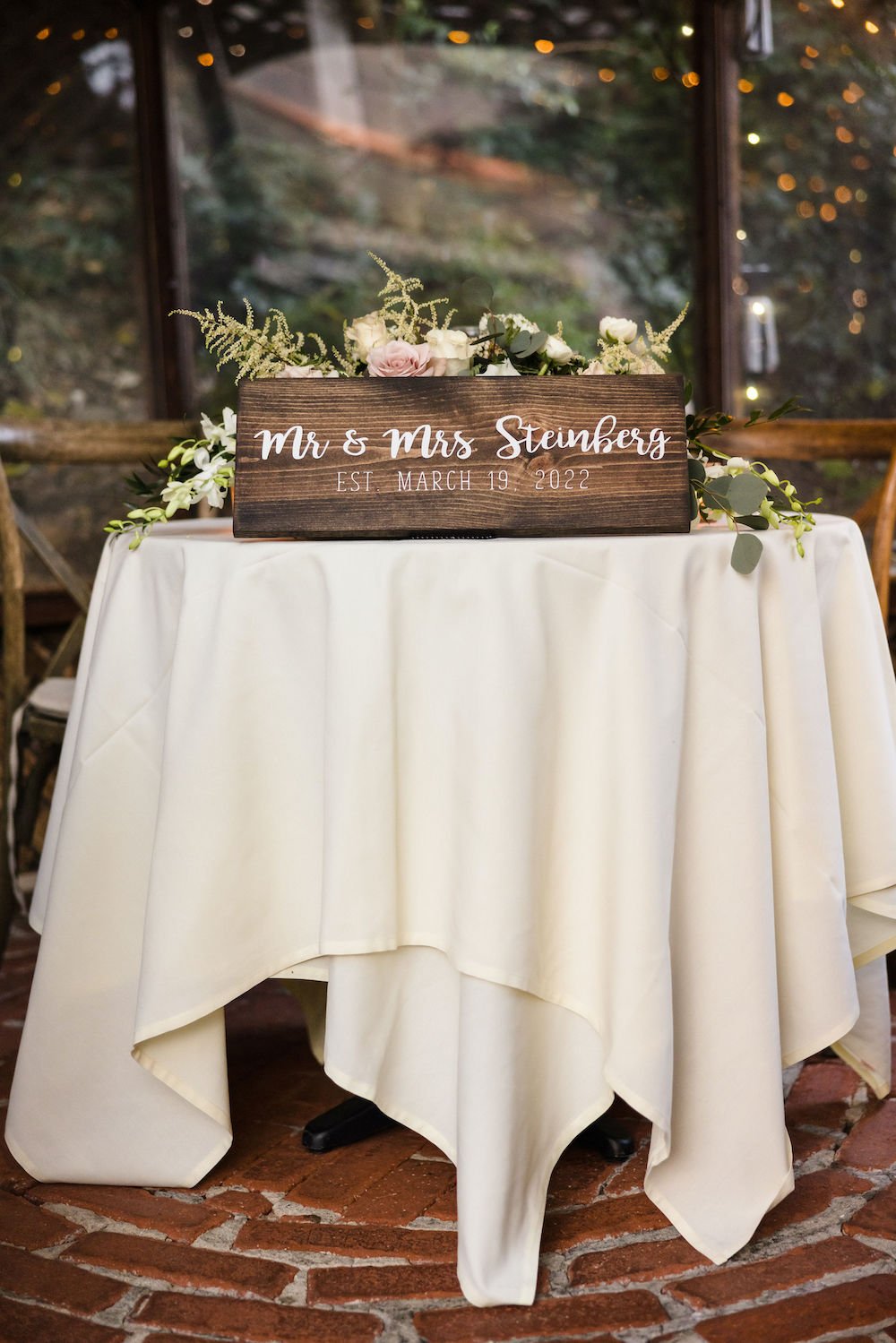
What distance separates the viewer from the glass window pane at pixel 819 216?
4844 millimetres

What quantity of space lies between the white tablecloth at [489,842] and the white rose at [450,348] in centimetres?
38

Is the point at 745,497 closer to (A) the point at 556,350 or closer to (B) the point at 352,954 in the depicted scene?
(A) the point at 556,350

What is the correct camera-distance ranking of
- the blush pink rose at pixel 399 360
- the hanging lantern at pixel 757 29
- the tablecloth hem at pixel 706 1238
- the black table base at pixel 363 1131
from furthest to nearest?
the hanging lantern at pixel 757 29 → the black table base at pixel 363 1131 → the blush pink rose at pixel 399 360 → the tablecloth hem at pixel 706 1238

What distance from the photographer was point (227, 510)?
15.8 ft

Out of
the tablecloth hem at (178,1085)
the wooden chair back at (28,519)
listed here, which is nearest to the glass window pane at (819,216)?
the wooden chair back at (28,519)

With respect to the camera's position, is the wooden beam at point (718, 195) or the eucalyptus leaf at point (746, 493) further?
the wooden beam at point (718, 195)

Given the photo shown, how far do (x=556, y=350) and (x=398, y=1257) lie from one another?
4.30 ft

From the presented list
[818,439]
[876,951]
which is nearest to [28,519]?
[818,439]

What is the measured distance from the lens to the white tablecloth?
1627mm

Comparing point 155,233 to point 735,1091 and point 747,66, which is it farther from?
point 735,1091

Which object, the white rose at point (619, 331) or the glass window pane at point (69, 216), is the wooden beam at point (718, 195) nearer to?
the glass window pane at point (69, 216)

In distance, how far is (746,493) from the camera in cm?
182

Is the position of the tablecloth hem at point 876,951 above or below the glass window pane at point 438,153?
below

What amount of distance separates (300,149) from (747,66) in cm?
188
